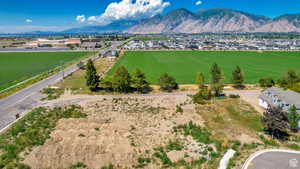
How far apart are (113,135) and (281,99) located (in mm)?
34625

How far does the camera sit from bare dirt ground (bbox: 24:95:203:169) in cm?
2427

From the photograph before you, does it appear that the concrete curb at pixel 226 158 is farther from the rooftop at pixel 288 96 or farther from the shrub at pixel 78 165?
the rooftop at pixel 288 96

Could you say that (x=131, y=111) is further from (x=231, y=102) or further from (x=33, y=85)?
(x=33, y=85)

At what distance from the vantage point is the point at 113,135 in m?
30.1

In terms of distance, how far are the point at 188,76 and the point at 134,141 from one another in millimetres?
50810

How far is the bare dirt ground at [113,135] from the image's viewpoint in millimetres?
24266

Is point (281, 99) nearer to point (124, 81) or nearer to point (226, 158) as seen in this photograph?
point (226, 158)

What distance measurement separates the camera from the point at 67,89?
58781 millimetres

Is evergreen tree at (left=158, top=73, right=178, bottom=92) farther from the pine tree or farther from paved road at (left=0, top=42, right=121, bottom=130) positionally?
paved road at (left=0, top=42, right=121, bottom=130)

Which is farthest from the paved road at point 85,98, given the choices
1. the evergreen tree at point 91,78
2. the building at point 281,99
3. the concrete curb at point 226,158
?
the concrete curb at point 226,158

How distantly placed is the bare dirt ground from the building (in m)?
16.8

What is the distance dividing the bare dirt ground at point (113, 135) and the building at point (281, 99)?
663 inches

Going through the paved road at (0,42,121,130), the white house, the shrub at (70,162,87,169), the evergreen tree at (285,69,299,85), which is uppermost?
the evergreen tree at (285,69,299,85)

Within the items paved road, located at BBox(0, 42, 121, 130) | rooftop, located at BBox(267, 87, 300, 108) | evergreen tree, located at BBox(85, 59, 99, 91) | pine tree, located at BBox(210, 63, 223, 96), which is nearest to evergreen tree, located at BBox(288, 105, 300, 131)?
rooftop, located at BBox(267, 87, 300, 108)
